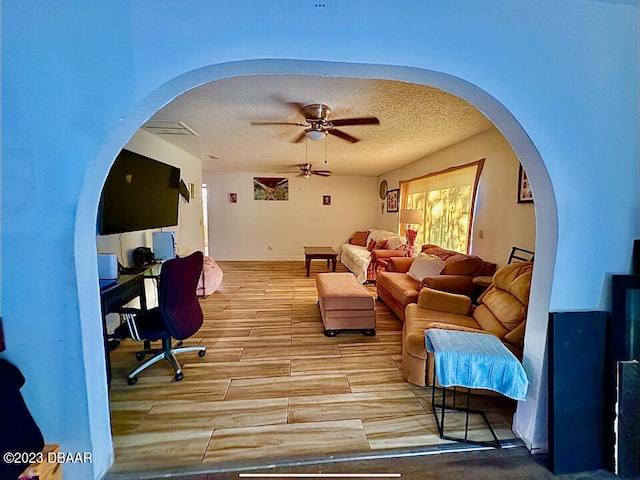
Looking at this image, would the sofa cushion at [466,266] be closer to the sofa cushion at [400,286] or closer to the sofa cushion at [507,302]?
the sofa cushion at [400,286]

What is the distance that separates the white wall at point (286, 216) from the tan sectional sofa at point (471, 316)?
5140 millimetres

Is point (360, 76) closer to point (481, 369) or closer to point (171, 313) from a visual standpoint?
point (481, 369)

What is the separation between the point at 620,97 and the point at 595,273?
0.90m

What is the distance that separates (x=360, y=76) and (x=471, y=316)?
235 centimetres

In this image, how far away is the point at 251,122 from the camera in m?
3.10

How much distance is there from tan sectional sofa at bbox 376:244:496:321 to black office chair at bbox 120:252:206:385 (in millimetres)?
2251

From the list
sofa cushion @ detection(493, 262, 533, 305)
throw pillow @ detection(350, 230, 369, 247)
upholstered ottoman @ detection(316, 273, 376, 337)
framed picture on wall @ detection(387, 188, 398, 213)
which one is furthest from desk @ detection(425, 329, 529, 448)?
throw pillow @ detection(350, 230, 369, 247)

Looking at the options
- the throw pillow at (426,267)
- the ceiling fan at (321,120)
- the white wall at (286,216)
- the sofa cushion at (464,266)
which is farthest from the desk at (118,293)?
the white wall at (286,216)

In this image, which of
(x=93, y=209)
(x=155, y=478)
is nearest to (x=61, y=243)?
(x=93, y=209)

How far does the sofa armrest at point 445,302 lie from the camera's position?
8.76ft

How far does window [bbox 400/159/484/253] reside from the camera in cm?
380

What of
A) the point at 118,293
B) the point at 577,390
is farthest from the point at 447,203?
the point at 118,293

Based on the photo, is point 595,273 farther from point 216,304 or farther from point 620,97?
point 216,304

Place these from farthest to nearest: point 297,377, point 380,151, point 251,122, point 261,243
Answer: point 261,243, point 380,151, point 251,122, point 297,377
